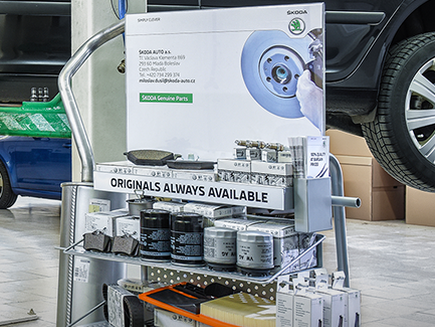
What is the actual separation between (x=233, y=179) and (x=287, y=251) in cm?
25

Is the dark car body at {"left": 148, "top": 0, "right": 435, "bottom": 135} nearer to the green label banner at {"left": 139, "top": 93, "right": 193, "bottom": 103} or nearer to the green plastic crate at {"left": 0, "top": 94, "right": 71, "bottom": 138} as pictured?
the green label banner at {"left": 139, "top": 93, "right": 193, "bottom": 103}

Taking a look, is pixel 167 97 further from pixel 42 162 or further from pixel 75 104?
pixel 42 162

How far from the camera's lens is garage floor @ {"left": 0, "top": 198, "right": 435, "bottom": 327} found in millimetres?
3154

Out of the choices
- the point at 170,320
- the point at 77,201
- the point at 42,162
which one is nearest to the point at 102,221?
the point at 77,201

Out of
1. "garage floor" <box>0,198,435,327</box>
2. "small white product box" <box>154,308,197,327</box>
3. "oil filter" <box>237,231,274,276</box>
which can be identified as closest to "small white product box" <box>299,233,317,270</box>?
"oil filter" <box>237,231,274,276</box>

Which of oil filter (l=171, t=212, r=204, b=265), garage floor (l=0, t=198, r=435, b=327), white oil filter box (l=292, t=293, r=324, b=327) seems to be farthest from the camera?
garage floor (l=0, t=198, r=435, b=327)

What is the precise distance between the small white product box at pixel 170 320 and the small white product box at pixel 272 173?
455 mm

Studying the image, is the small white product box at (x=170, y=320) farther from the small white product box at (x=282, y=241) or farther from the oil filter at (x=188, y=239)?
the small white product box at (x=282, y=241)

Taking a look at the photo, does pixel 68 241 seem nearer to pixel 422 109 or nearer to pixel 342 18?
pixel 342 18

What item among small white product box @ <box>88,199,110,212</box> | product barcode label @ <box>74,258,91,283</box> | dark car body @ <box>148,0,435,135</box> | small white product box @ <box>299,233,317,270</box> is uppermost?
dark car body @ <box>148,0,435,135</box>

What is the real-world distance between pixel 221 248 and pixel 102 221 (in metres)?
0.50

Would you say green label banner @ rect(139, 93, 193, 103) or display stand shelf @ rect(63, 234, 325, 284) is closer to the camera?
display stand shelf @ rect(63, 234, 325, 284)

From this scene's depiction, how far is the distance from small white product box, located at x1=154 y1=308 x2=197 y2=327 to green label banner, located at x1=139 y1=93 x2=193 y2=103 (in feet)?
2.27

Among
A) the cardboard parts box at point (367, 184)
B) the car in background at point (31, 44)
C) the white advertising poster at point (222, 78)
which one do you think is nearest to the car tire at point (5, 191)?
the car in background at point (31, 44)
